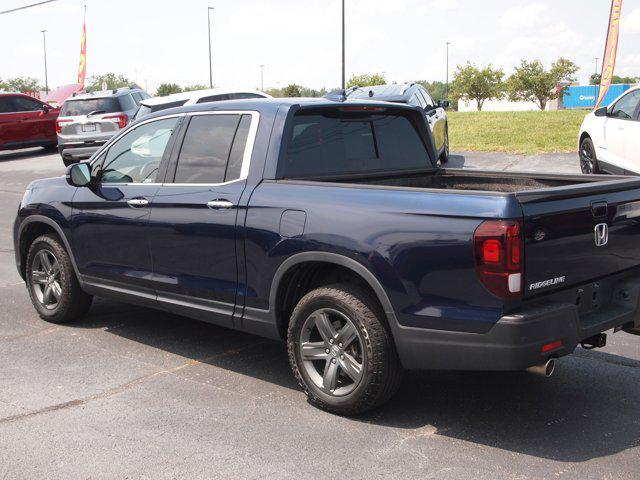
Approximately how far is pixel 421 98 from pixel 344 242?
455 inches

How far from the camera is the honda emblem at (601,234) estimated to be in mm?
4350

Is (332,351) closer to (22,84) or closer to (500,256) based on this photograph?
(500,256)

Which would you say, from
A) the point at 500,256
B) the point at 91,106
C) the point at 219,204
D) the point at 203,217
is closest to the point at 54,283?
the point at 203,217

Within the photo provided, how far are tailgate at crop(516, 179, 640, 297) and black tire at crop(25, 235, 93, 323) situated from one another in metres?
3.94

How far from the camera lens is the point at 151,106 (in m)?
14.7

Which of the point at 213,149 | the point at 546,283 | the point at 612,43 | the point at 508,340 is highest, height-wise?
the point at 612,43

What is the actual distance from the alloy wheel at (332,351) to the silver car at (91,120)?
15.2 metres

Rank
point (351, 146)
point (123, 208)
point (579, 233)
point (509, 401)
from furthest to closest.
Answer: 1. point (123, 208)
2. point (351, 146)
3. point (509, 401)
4. point (579, 233)

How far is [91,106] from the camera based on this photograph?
19.3 metres

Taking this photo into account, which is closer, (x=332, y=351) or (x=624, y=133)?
(x=332, y=351)

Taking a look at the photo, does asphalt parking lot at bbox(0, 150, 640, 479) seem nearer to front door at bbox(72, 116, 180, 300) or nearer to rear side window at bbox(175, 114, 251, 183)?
front door at bbox(72, 116, 180, 300)

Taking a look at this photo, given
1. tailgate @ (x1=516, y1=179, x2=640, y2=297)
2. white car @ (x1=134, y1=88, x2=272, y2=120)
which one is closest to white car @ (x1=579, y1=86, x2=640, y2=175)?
white car @ (x1=134, y1=88, x2=272, y2=120)

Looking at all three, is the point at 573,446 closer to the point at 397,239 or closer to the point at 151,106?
the point at 397,239

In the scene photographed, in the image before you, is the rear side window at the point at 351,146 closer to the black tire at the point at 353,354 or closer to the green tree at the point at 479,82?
the black tire at the point at 353,354
